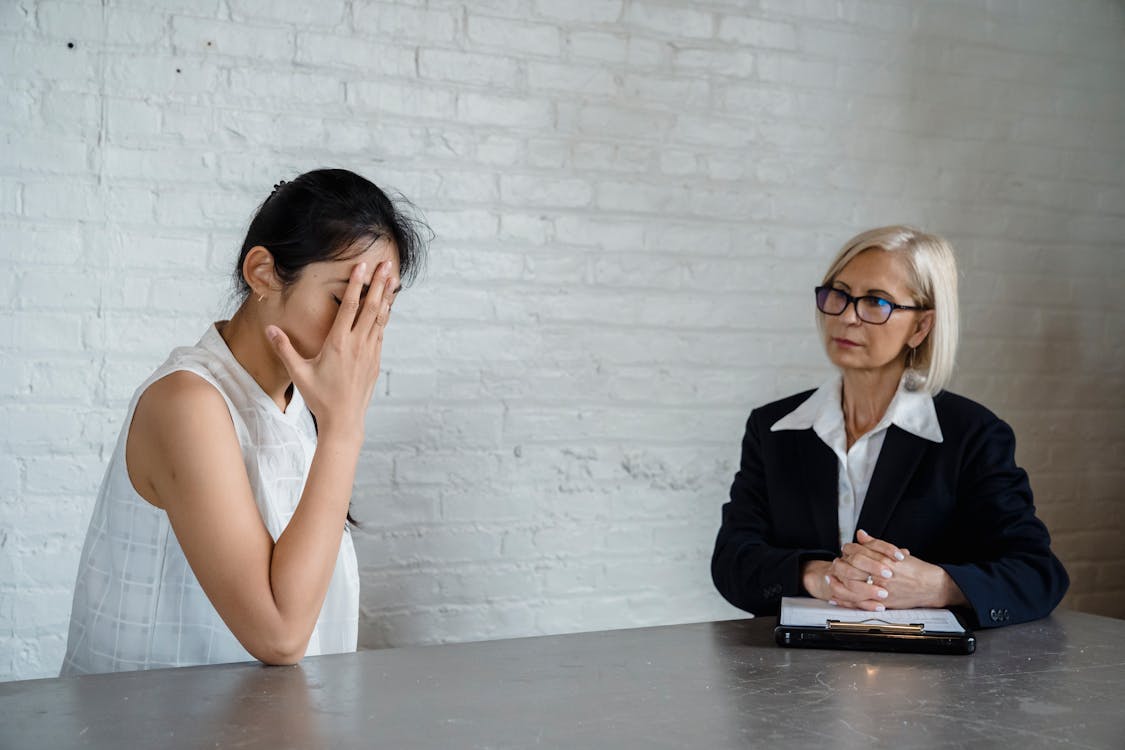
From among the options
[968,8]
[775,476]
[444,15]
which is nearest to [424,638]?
[775,476]

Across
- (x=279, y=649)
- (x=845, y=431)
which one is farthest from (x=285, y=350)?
(x=845, y=431)

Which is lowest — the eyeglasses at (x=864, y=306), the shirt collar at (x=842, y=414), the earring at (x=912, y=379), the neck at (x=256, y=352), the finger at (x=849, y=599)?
the finger at (x=849, y=599)

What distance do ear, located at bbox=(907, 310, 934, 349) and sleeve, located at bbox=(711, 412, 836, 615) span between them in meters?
0.35

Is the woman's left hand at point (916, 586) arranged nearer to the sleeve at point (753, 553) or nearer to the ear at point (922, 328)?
the sleeve at point (753, 553)

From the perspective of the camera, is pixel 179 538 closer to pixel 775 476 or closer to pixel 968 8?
pixel 775 476

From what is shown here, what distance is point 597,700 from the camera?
3.88ft

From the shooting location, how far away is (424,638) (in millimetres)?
2551

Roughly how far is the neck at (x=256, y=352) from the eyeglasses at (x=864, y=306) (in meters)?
1.12

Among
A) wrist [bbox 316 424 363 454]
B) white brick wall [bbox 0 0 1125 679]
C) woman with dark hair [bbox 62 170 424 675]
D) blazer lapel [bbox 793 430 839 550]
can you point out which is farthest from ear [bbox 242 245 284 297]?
blazer lapel [bbox 793 430 839 550]

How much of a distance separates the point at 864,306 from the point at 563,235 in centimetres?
82

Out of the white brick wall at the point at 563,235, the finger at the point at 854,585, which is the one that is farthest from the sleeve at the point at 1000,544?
the white brick wall at the point at 563,235

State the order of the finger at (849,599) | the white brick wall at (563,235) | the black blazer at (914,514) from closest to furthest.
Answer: the finger at (849,599), the black blazer at (914,514), the white brick wall at (563,235)

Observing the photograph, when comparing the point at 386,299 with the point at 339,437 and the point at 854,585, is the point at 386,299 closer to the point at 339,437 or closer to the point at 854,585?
the point at 339,437

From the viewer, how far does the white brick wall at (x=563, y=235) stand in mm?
2186
